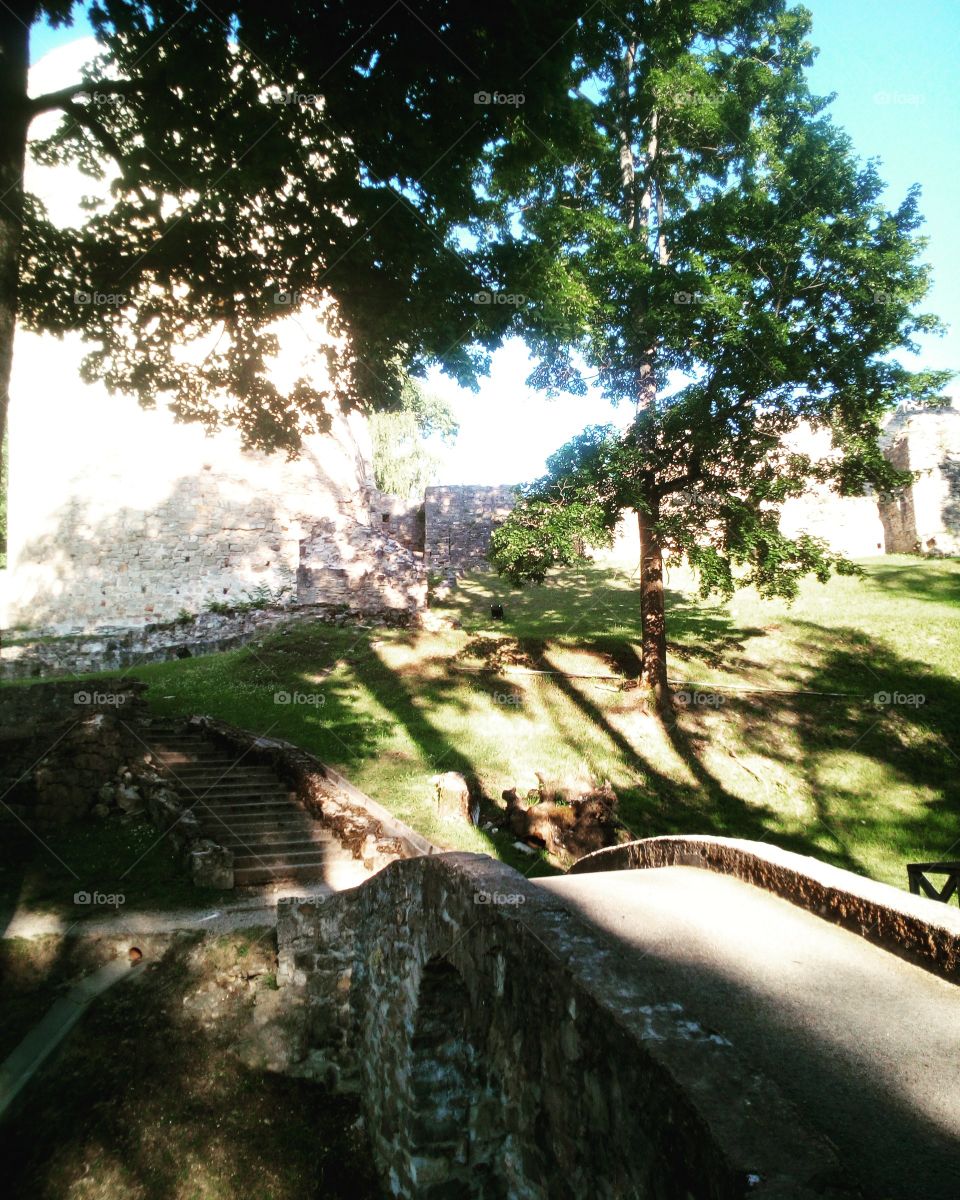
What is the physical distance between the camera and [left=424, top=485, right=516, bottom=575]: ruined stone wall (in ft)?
96.9

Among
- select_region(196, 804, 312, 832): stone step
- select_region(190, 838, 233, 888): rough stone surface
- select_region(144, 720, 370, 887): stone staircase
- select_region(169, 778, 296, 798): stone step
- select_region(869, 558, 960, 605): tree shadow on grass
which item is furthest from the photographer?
select_region(869, 558, 960, 605): tree shadow on grass

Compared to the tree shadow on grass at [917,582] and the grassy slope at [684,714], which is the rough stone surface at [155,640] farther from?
the tree shadow on grass at [917,582]

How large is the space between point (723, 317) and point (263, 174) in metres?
7.69

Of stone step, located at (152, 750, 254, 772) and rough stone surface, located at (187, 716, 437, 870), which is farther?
stone step, located at (152, 750, 254, 772)

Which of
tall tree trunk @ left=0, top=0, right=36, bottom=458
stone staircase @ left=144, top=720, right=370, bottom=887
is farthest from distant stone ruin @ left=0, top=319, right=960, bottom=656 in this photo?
tall tree trunk @ left=0, top=0, right=36, bottom=458

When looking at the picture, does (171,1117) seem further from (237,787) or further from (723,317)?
(723,317)

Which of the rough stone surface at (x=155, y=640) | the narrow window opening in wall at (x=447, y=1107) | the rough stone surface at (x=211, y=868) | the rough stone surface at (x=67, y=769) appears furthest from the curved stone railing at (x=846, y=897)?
the rough stone surface at (x=155, y=640)

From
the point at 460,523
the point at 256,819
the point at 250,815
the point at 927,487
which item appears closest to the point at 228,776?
the point at 250,815

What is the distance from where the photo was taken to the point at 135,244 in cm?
786

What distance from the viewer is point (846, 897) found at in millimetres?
3951

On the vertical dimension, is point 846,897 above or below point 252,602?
below

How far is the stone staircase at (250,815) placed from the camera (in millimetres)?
8242

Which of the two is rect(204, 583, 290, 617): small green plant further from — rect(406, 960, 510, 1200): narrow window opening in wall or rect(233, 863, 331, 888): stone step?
rect(406, 960, 510, 1200): narrow window opening in wall

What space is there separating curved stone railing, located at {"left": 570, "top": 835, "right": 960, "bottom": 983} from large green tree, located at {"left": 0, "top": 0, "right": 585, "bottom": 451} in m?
6.97
